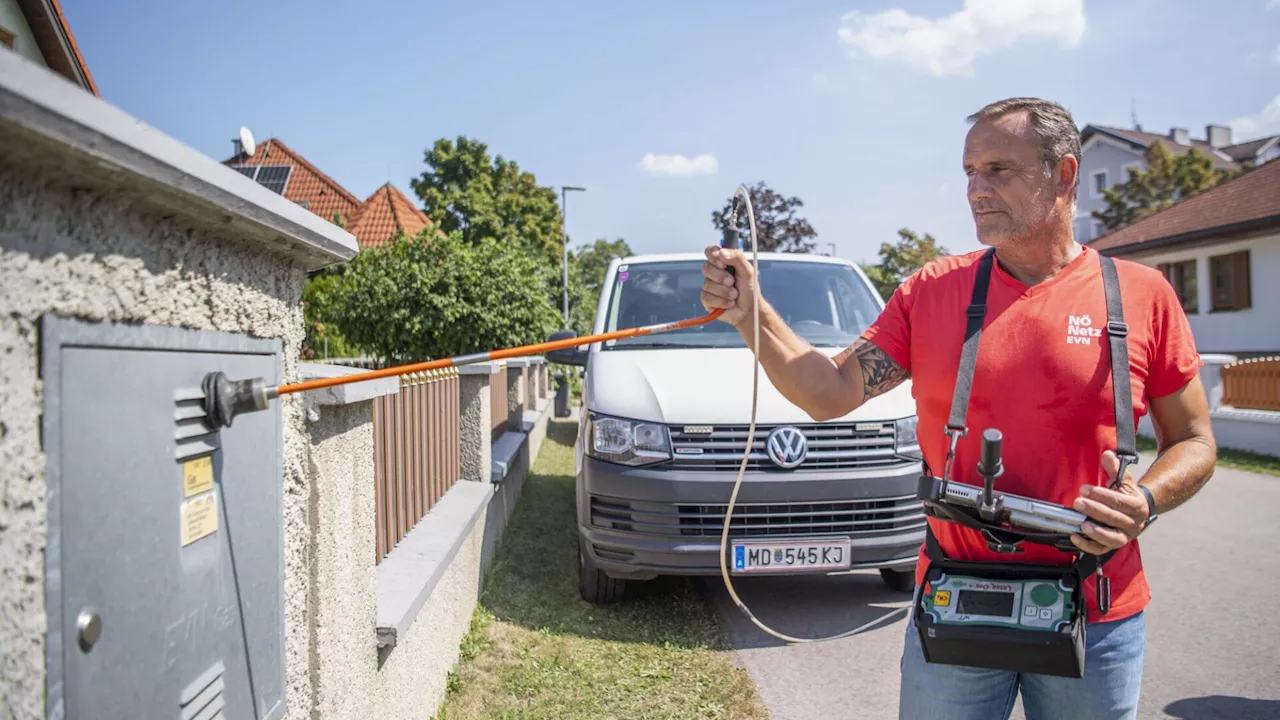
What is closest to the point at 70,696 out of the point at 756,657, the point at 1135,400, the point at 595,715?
the point at 1135,400

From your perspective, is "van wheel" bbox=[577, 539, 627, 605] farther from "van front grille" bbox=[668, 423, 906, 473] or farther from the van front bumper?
"van front grille" bbox=[668, 423, 906, 473]

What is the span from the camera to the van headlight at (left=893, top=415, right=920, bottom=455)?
4.66 meters

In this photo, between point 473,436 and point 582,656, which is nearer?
point 582,656

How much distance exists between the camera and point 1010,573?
6.53ft

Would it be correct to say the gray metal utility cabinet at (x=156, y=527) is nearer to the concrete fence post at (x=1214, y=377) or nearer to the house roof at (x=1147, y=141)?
the concrete fence post at (x=1214, y=377)

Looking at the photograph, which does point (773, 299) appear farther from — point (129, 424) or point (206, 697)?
Answer: point (129, 424)

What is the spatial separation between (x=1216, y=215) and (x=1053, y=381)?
22826 mm

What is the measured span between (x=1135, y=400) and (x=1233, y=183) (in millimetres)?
24783

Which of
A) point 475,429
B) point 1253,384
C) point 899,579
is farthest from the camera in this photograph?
point 1253,384

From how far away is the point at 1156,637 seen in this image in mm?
4621

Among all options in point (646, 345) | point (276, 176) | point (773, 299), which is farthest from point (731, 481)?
point (276, 176)

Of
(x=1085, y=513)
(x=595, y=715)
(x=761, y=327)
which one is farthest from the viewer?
(x=595, y=715)

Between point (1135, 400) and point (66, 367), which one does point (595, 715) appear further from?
point (66, 367)

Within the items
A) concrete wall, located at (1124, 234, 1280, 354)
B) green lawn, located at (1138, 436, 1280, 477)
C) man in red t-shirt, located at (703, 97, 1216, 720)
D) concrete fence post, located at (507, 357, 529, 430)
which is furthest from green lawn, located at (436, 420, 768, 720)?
concrete wall, located at (1124, 234, 1280, 354)
